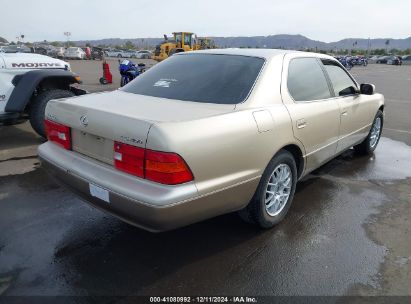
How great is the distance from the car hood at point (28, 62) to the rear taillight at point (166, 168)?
14.6 ft

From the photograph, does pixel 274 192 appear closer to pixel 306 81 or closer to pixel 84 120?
pixel 306 81

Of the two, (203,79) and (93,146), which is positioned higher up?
(203,79)

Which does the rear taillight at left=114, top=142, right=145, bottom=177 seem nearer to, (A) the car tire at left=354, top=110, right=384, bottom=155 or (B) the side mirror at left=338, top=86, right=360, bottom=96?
(B) the side mirror at left=338, top=86, right=360, bottom=96

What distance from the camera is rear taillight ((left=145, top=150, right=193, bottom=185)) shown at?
2322 millimetres

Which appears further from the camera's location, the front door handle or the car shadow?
the car shadow

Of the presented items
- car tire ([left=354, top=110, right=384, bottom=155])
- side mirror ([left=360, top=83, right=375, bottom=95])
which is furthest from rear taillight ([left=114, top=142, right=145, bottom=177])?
car tire ([left=354, top=110, right=384, bottom=155])

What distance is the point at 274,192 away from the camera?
3.33 meters

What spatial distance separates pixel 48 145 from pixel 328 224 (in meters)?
2.74

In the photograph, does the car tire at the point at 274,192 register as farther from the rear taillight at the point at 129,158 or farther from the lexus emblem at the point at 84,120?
the lexus emblem at the point at 84,120

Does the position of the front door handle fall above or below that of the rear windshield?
below

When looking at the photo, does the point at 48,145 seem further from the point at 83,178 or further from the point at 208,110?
the point at 208,110

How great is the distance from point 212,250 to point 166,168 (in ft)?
3.38

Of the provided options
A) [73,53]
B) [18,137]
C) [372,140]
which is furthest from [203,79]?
[73,53]

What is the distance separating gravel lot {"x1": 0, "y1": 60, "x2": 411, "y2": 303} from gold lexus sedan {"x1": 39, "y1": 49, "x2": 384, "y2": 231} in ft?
1.28
